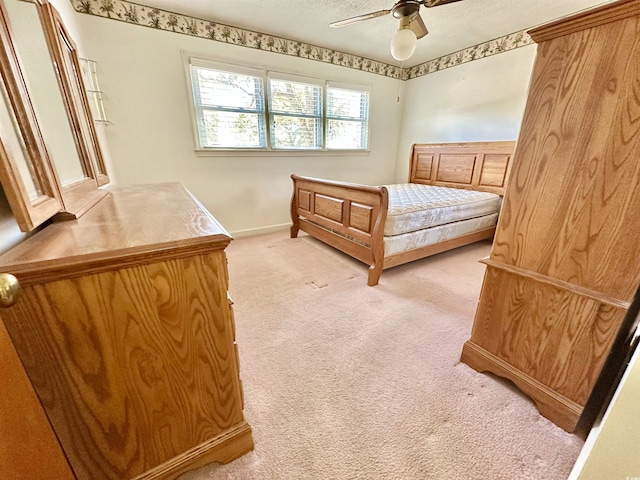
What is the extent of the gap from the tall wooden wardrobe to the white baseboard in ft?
10.2

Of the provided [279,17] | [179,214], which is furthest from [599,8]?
[279,17]

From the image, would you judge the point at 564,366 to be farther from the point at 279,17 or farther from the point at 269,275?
the point at 279,17

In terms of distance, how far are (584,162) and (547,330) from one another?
70 cm

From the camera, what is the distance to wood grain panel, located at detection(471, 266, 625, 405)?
1.00 metres

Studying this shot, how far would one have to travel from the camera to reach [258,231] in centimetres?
384

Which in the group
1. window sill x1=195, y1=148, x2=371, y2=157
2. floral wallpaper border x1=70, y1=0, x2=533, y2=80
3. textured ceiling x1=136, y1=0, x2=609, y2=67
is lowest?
window sill x1=195, y1=148, x2=371, y2=157

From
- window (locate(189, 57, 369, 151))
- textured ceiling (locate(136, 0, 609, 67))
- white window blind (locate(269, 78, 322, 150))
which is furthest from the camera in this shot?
white window blind (locate(269, 78, 322, 150))

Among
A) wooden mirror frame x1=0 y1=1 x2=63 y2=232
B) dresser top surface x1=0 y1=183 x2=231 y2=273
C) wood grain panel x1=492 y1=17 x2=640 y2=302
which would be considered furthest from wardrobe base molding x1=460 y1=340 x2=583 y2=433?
wooden mirror frame x1=0 y1=1 x2=63 y2=232

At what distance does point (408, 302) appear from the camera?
2.08m

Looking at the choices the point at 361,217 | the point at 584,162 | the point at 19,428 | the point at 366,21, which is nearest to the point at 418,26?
the point at 366,21

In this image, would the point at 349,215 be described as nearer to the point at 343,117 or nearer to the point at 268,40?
the point at 343,117

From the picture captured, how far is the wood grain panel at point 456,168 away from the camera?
371 cm

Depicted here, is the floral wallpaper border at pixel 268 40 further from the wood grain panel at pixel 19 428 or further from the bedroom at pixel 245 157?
the wood grain panel at pixel 19 428

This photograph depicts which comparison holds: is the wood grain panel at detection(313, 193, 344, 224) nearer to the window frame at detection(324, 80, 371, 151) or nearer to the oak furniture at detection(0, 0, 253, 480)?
the window frame at detection(324, 80, 371, 151)
